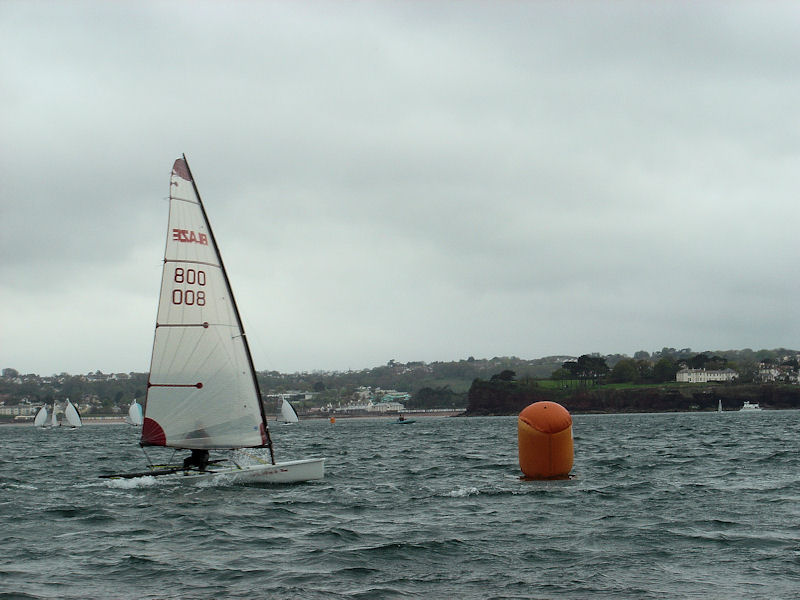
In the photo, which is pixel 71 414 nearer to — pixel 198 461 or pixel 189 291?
pixel 198 461

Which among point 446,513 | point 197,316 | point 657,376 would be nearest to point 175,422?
point 197,316

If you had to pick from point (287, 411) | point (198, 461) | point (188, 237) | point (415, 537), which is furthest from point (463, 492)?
point (287, 411)

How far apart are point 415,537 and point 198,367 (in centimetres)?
1115

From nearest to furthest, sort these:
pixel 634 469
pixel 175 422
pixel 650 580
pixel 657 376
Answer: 1. pixel 650 580
2. pixel 175 422
3. pixel 634 469
4. pixel 657 376

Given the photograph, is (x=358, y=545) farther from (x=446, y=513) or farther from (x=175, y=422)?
(x=175, y=422)

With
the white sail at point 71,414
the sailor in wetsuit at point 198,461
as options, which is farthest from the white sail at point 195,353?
the white sail at point 71,414

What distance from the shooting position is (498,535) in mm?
15227

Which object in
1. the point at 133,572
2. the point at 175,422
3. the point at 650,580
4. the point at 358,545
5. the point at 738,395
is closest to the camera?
the point at 650,580

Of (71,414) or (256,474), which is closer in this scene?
(256,474)

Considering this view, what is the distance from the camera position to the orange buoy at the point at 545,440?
2106cm

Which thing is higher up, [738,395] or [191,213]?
[191,213]

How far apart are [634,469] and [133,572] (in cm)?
1928

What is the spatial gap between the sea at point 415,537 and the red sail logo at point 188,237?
22.5 ft

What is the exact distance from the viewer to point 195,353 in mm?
24219
